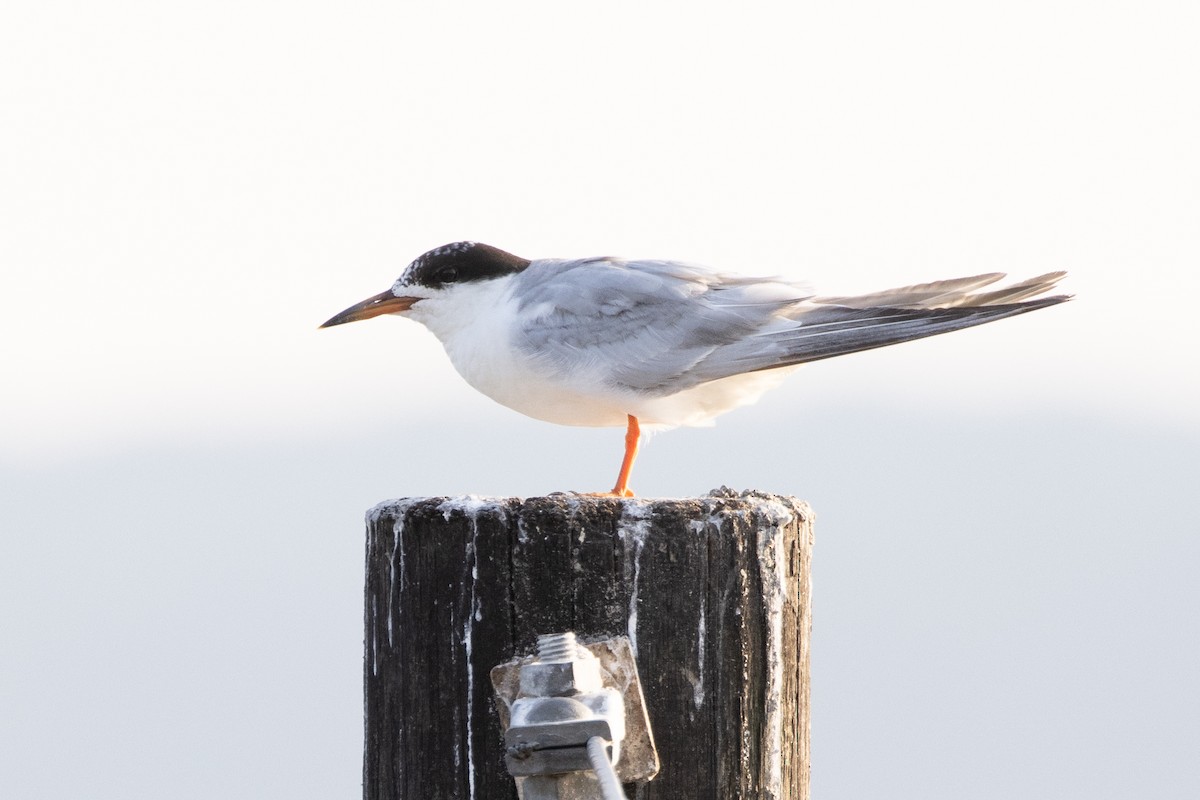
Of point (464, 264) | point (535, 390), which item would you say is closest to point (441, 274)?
point (464, 264)

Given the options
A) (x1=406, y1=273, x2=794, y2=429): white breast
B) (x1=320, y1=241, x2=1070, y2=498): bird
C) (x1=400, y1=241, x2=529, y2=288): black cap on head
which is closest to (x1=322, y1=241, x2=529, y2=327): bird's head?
(x1=400, y1=241, x2=529, y2=288): black cap on head

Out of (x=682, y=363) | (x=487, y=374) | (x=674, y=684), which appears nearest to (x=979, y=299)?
(x=682, y=363)

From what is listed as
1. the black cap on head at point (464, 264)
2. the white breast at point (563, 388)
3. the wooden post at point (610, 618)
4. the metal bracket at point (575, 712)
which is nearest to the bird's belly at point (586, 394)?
the white breast at point (563, 388)

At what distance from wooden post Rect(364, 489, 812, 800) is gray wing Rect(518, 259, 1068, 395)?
218 centimetres

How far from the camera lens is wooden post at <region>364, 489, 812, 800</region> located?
2490 mm

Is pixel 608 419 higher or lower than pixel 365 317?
lower

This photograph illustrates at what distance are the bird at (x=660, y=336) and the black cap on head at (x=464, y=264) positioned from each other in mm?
334

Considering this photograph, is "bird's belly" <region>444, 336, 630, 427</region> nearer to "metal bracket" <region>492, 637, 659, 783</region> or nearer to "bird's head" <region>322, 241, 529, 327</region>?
"bird's head" <region>322, 241, 529, 327</region>

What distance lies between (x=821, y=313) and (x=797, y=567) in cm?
231

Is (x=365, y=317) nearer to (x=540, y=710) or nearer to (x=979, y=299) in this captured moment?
(x=979, y=299)

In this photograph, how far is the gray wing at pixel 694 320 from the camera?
15.4ft

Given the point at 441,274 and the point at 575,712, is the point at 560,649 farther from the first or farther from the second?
the point at 441,274

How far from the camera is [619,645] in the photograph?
2.47 meters

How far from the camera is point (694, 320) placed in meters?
4.96
